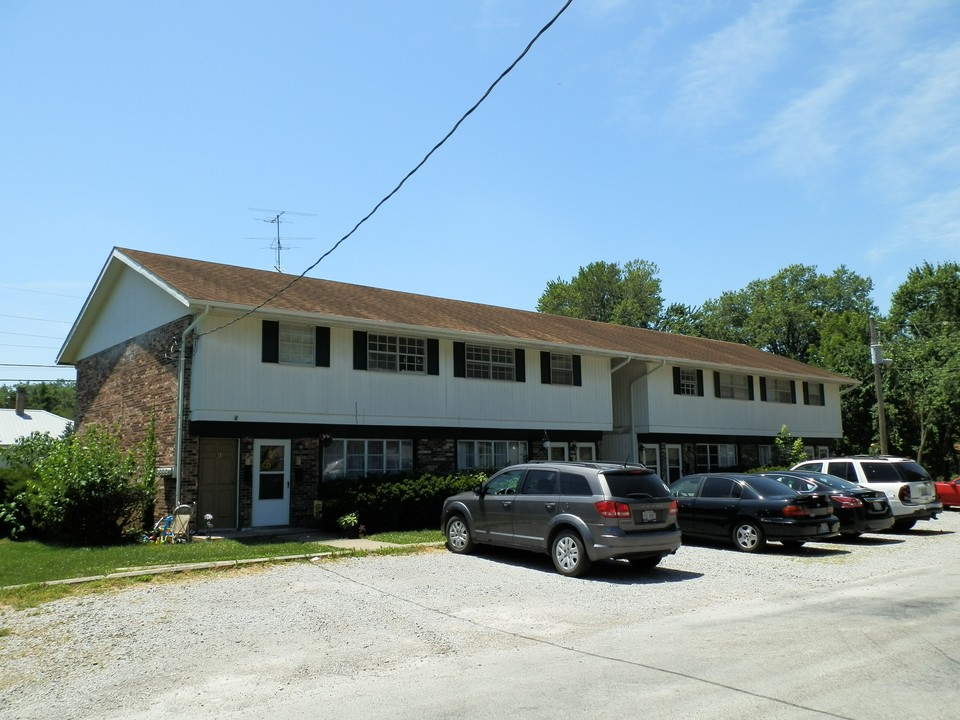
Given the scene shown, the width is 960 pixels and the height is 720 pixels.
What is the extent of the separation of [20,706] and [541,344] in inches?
709

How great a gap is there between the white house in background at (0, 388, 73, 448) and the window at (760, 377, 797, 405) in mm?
35985

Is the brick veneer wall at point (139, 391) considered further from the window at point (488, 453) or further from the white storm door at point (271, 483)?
the window at point (488, 453)

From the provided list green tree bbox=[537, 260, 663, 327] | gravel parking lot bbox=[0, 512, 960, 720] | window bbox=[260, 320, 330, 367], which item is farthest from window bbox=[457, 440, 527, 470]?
green tree bbox=[537, 260, 663, 327]

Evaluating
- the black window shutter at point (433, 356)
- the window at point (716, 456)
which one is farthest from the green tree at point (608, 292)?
the black window shutter at point (433, 356)

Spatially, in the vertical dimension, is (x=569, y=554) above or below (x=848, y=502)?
below

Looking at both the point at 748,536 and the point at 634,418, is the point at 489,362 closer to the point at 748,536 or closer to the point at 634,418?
the point at 634,418

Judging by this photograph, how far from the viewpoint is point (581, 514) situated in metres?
11.8

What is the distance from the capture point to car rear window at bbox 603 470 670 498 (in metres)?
11.9

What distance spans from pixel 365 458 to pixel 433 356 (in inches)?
128

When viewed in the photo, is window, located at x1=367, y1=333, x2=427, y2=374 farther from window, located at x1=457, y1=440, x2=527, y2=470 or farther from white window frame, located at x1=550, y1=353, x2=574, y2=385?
white window frame, located at x1=550, y1=353, x2=574, y2=385

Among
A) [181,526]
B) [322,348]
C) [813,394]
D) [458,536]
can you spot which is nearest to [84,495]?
[181,526]

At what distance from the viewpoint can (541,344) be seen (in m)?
23.1

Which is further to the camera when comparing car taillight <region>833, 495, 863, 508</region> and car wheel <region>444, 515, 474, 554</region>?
car taillight <region>833, 495, 863, 508</region>

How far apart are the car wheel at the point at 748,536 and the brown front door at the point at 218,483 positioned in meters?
10.6
